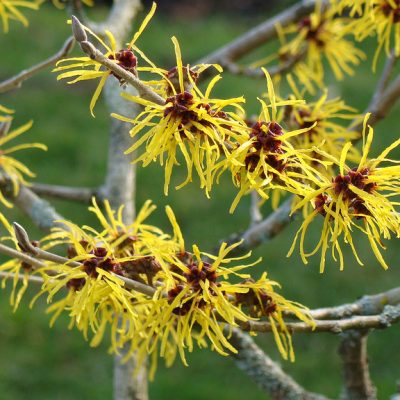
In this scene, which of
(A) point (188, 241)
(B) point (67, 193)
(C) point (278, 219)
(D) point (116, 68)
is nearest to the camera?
(D) point (116, 68)

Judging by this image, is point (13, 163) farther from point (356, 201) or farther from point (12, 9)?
point (356, 201)

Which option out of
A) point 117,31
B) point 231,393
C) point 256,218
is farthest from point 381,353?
point 117,31

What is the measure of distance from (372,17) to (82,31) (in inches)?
26.8

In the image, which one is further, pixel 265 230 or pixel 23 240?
pixel 265 230

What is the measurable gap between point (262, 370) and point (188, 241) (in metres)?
2.22

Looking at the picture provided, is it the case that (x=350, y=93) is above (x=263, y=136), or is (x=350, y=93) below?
above

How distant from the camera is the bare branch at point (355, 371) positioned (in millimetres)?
1591

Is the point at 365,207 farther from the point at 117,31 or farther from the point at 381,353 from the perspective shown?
the point at 381,353

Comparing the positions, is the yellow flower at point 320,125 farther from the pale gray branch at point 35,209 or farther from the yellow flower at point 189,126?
the pale gray branch at point 35,209

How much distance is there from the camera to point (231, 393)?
3055 millimetres

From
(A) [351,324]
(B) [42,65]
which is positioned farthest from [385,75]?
(B) [42,65]

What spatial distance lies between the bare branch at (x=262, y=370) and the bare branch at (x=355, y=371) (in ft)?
0.23

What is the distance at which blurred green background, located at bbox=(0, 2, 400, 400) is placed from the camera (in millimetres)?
3123

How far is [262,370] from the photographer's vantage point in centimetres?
161
